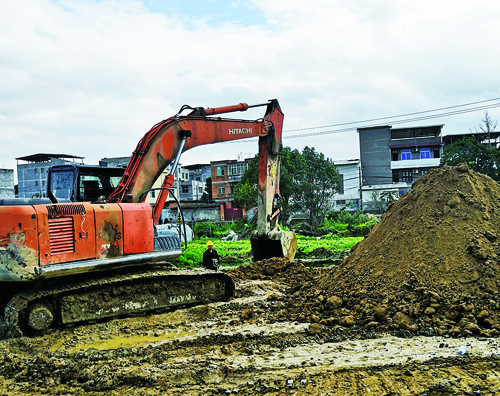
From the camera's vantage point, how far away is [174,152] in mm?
7949

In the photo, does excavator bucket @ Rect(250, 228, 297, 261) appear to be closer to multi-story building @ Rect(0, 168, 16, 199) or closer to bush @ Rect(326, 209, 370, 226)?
bush @ Rect(326, 209, 370, 226)

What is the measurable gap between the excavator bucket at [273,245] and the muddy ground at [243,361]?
376 cm

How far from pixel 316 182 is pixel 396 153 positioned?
15.4m

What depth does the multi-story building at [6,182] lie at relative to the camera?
4156cm

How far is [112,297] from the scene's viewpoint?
6.25 meters

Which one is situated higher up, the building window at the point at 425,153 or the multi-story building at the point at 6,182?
the building window at the point at 425,153

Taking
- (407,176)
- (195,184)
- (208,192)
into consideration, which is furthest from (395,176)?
(195,184)

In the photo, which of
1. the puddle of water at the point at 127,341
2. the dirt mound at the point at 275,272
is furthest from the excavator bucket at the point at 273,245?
the puddle of water at the point at 127,341

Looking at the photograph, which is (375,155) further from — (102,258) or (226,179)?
(102,258)

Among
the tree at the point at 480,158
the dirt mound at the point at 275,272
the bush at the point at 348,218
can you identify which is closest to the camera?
the dirt mound at the point at 275,272

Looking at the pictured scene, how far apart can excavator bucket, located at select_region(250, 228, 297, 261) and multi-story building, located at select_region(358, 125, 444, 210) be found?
1291 inches

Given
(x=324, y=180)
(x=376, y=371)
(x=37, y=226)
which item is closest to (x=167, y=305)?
(x=37, y=226)

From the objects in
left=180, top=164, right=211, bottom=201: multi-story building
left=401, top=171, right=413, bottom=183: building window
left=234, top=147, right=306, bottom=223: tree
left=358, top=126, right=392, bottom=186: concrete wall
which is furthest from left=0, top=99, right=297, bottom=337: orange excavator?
left=180, top=164, right=211, bottom=201: multi-story building

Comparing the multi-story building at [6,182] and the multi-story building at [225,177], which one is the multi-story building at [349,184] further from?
the multi-story building at [6,182]
